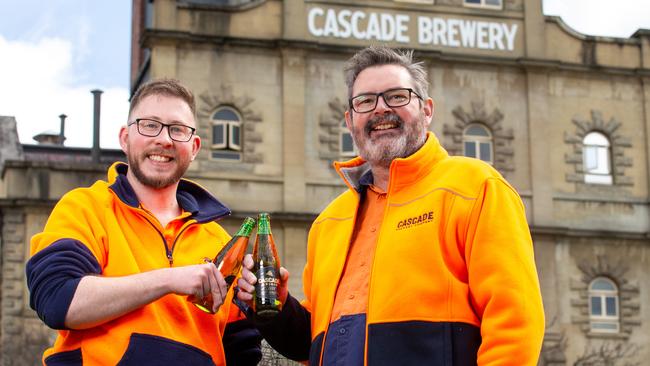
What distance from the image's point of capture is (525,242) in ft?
15.5

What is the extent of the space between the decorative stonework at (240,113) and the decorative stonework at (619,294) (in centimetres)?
971

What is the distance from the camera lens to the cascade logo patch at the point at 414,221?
16.0 ft

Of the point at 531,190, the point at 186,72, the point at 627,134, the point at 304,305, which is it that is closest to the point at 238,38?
the point at 186,72

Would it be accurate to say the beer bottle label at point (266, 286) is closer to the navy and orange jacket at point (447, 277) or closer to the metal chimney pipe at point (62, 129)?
the navy and orange jacket at point (447, 277)

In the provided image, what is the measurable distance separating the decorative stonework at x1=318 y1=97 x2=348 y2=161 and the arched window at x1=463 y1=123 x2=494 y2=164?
3860 mm

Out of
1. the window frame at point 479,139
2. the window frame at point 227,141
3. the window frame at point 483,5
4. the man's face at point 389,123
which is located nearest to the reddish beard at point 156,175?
the man's face at point 389,123

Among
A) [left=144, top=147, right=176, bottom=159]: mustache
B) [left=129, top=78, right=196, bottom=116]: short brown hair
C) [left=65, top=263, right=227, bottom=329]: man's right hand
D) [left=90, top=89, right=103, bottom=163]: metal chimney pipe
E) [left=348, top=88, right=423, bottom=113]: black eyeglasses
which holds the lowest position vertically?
[left=65, top=263, right=227, bottom=329]: man's right hand

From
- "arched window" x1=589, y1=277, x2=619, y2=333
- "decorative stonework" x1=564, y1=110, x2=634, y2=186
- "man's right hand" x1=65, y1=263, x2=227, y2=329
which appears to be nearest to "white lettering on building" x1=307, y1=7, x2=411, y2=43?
"decorative stonework" x1=564, y1=110, x2=634, y2=186

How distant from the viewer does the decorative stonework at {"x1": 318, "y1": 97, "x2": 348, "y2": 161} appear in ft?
101

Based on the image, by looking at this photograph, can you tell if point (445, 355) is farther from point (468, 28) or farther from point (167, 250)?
point (468, 28)

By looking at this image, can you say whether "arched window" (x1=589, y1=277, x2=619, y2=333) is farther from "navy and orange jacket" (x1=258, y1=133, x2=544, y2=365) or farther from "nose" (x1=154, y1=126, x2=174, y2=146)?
"nose" (x1=154, y1=126, x2=174, y2=146)

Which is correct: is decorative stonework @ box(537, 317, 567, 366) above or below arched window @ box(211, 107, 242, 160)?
below

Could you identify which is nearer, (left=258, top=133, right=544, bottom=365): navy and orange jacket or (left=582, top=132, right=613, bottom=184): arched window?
(left=258, top=133, right=544, bottom=365): navy and orange jacket

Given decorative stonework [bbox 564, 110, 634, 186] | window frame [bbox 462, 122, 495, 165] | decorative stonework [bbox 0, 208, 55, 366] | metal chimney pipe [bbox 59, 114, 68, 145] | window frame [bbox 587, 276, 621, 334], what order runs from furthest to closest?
metal chimney pipe [bbox 59, 114, 68, 145] → decorative stonework [bbox 564, 110, 634, 186] → window frame [bbox 462, 122, 495, 165] → window frame [bbox 587, 276, 621, 334] → decorative stonework [bbox 0, 208, 55, 366]
